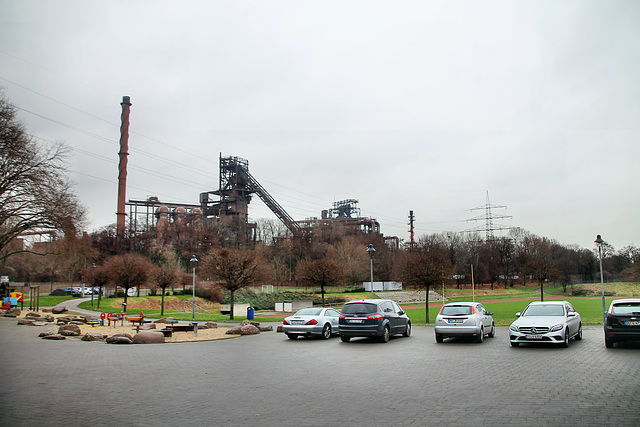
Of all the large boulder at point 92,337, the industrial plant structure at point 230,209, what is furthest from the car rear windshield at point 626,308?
the industrial plant structure at point 230,209

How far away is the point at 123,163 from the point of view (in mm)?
76125

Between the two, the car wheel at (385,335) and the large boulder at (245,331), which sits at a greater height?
the car wheel at (385,335)

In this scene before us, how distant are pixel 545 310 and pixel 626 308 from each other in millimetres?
2522

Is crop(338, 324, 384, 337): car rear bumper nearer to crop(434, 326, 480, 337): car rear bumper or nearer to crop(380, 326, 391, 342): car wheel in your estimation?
crop(380, 326, 391, 342): car wheel

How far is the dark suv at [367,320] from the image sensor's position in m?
18.6

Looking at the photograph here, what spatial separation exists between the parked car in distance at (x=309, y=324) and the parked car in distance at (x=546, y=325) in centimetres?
796

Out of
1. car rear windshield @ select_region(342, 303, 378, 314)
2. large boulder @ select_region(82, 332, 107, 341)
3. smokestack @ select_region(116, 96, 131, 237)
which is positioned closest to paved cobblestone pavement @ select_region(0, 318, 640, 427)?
car rear windshield @ select_region(342, 303, 378, 314)

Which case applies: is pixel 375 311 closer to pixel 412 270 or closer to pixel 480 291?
pixel 412 270

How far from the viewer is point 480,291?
76.7 m

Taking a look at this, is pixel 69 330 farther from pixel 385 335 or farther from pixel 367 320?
pixel 385 335

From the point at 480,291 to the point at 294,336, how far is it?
62.5 m

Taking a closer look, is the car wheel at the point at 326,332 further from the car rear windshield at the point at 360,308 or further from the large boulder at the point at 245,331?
the large boulder at the point at 245,331

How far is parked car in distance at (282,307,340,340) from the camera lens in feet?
67.2

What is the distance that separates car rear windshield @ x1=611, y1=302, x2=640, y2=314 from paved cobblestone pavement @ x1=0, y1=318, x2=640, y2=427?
123cm
